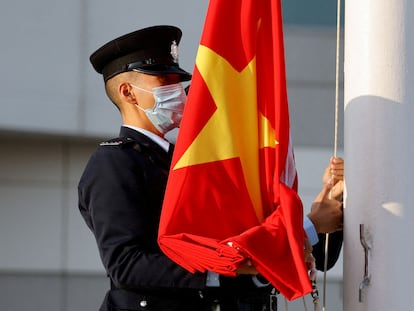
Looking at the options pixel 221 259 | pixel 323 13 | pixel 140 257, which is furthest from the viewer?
pixel 323 13

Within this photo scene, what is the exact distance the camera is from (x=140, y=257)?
3025mm

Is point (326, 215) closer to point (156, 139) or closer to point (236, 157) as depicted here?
point (236, 157)

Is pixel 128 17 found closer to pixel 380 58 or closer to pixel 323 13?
pixel 323 13

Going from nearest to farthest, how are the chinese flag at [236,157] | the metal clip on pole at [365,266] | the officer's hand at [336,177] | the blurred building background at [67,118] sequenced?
the chinese flag at [236,157] → the metal clip on pole at [365,266] → the officer's hand at [336,177] → the blurred building background at [67,118]

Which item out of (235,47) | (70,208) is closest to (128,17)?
(70,208)

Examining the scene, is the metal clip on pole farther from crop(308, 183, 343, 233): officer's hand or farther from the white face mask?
the white face mask

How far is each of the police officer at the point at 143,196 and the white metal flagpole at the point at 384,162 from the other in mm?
301

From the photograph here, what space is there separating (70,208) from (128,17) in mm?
1472

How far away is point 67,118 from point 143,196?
5054mm

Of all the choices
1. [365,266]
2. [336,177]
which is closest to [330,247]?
[336,177]

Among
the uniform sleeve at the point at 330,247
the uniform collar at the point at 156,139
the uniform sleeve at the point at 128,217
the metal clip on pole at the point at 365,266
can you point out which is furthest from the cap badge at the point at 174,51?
the metal clip on pole at the point at 365,266

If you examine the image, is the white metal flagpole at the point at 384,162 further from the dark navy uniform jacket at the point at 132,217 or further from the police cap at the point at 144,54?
the police cap at the point at 144,54

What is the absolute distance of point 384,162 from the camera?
2969mm

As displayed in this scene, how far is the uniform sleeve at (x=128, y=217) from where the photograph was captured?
3.01m
